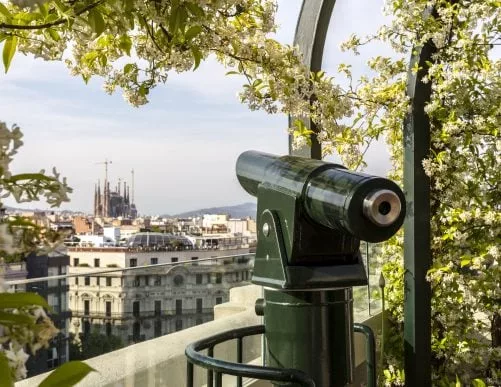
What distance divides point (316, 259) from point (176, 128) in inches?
76.9

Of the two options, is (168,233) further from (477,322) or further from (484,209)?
(477,322)

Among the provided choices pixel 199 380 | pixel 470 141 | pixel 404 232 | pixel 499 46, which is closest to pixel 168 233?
pixel 199 380

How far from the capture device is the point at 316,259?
4.21 feet

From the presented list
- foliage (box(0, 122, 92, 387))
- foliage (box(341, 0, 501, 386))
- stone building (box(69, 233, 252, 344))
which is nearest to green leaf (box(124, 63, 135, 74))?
stone building (box(69, 233, 252, 344))

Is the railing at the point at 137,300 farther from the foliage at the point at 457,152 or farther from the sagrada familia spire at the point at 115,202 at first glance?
the foliage at the point at 457,152

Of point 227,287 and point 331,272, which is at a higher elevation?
point 331,272

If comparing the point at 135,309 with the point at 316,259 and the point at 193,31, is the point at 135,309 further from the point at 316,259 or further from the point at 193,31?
the point at 193,31

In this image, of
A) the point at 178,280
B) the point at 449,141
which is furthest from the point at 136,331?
the point at 449,141

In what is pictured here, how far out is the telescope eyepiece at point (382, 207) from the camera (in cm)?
119

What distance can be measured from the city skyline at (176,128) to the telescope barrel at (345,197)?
2.19ft

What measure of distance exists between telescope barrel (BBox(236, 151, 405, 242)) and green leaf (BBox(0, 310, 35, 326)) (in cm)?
77

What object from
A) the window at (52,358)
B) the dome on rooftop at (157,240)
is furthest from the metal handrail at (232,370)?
the dome on rooftop at (157,240)

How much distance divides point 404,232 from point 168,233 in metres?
1.52

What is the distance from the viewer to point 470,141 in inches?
135
